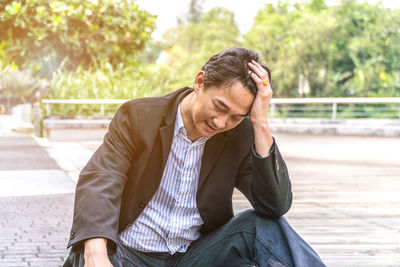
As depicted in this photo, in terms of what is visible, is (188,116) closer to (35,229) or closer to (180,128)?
(180,128)

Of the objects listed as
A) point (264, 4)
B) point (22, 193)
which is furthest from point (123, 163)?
point (264, 4)

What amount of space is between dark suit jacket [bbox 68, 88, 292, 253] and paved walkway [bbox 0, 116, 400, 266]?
1.36 metres

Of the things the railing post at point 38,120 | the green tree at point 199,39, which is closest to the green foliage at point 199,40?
the green tree at point 199,39

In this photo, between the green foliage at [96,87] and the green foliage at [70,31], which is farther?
the green foliage at [70,31]

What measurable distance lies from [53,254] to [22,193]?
2.52 metres

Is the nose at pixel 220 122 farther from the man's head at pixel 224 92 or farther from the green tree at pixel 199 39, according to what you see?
the green tree at pixel 199 39

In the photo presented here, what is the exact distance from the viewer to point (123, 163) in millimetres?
2301

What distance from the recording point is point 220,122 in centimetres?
233

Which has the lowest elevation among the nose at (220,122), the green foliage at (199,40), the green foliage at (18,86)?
the green foliage at (18,86)

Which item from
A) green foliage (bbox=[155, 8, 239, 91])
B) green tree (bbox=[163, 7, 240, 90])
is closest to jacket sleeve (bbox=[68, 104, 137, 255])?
green foliage (bbox=[155, 8, 239, 91])

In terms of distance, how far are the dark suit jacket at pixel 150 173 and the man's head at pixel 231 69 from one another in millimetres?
217

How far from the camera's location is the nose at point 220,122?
7.64ft

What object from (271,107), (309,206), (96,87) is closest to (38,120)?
(96,87)

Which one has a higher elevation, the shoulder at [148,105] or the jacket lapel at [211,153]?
the shoulder at [148,105]
